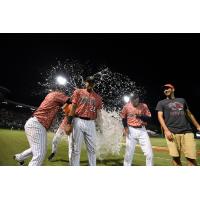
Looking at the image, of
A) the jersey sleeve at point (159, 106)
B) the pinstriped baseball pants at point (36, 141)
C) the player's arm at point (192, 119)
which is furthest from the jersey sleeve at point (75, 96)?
the player's arm at point (192, 119)

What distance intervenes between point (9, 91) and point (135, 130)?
2188mm

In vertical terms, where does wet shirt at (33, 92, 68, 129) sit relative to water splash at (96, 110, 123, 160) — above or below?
above

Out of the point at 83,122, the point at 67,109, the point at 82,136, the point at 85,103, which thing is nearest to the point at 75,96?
the point at 85,103

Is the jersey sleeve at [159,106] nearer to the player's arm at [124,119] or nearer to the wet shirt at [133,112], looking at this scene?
the wet shirt at [133,112]

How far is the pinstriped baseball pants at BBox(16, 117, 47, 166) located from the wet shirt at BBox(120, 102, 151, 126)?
58.6 inches

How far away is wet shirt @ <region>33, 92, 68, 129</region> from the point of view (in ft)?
15.1

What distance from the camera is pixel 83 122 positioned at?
4852 mm

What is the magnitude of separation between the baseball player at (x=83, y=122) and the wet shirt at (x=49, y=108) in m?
0.24

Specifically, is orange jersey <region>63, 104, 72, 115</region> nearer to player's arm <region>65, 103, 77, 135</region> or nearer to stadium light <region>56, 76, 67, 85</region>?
player's arm <region>65, 103, 77, 135</region>

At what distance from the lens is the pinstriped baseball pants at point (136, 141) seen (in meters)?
5.12

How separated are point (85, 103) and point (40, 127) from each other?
0.79 metres

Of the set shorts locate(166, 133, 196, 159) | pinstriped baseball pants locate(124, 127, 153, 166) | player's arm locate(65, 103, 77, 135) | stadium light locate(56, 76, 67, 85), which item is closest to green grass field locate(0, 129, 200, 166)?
pinstriped baseball pants locate(124, 127, 153, 166)
